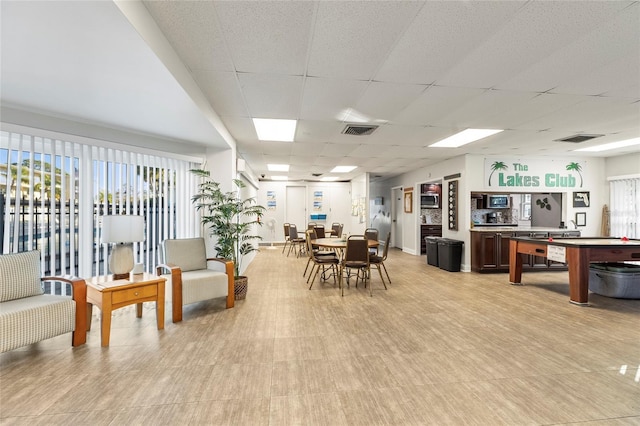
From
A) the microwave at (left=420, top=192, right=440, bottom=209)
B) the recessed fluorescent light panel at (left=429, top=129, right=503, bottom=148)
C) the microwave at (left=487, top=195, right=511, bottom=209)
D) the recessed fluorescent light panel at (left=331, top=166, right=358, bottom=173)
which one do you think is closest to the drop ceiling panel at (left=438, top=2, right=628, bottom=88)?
the recessed fluorescent light panel at (left=429, top=129, right=503, bottom=148)

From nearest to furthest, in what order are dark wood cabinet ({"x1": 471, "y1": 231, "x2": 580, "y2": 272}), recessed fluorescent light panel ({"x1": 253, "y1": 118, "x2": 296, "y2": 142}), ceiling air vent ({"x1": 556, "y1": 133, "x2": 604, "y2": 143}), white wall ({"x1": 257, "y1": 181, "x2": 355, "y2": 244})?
1. recessed fluorescent light panel ({"x1": 253, "y1": 118, "x2": 296, "y2": 142})
2. ceiling air vent ({"x1": 556, "y1": 133, "x2": 604, "y2": 143})
3. dark wood cabinet ({"x1": 471, "y1": 231, "x2": 580, "y2": 272})
4. white wall ({"x1": 257, "y1": 181, "x2": 355, "y2": 244})

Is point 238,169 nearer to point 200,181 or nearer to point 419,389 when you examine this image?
point 200,181

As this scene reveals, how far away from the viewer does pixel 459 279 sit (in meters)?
5.64

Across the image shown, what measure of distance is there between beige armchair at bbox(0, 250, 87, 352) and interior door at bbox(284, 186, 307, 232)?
8.88 metres

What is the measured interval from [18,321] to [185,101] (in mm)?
2379

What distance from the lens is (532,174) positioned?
6.96 m

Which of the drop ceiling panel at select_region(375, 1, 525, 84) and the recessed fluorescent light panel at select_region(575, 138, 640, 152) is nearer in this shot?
the drop ceiling panel at select_region(375, 1, 525, 84)

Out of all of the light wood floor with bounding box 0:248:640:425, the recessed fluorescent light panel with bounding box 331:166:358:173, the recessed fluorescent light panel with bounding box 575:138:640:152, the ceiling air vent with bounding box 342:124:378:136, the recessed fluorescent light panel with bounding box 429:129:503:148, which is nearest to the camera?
Answer: the light wood floor with bounding box 0:248:640:425

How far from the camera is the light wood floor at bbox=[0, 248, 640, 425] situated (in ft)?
6.04

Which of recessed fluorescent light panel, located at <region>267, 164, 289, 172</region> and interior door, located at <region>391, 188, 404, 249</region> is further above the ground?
recessed fluorescent light panel, located at <region>267, 164, 289, 172</region>

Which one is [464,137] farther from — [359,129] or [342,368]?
[342,368]

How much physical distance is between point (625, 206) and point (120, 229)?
9953mm

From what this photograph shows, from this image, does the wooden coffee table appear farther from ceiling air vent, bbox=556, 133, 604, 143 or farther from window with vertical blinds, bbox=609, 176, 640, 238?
window with vertical blinds, bbox=609, 176, 640, 238

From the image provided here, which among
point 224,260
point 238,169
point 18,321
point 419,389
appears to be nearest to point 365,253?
point 224,260
